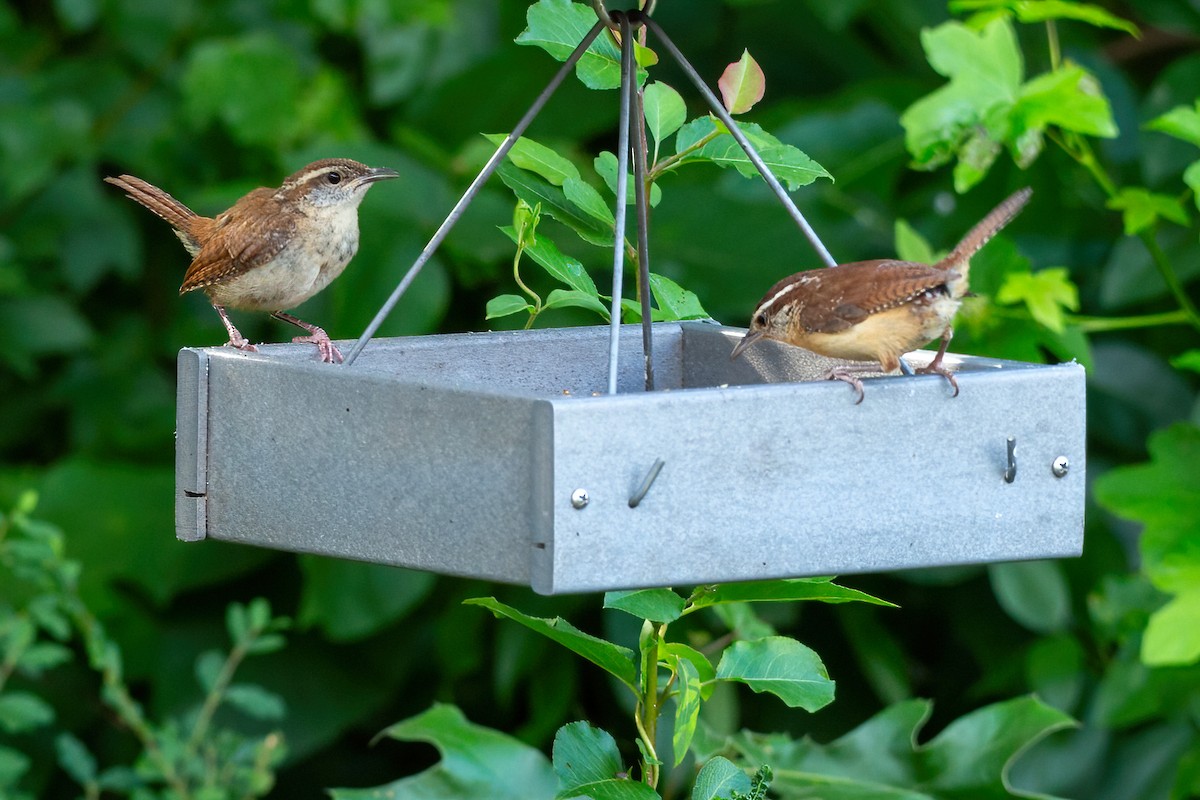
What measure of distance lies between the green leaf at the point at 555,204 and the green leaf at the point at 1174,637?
1101 mm

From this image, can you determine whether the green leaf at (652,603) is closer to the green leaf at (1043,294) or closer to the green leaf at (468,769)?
the green leaf at (468,769)

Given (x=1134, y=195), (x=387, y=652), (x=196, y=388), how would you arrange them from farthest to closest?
(x=387, y=652)
(x=1134, y=195)
(x=196, y=388)

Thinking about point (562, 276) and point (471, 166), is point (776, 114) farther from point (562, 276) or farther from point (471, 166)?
point (562, 276)

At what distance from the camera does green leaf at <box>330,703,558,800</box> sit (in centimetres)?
245

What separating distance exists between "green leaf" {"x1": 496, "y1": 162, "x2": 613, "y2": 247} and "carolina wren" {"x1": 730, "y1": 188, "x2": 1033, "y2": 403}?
317mm

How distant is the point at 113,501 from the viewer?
4.63 meters

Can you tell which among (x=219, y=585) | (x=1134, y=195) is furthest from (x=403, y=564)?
(x=219, y=585)

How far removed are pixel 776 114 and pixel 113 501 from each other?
7.45ft

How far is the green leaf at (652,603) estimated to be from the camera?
1937 mm

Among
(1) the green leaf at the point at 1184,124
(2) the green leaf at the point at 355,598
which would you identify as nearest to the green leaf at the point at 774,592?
(1) the green leaf at the point at 1184,124

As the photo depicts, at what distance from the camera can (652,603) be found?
6.42 ft

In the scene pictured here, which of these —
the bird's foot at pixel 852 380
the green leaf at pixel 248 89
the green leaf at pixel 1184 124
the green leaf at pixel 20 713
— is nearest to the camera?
the bird's foot at pixel 852 380

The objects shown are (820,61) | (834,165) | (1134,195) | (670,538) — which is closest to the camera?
(670,538)

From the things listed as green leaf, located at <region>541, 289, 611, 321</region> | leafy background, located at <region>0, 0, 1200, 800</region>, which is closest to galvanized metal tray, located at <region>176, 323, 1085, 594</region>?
green leaf, located at <region>541, 289, 611, 321</region>
